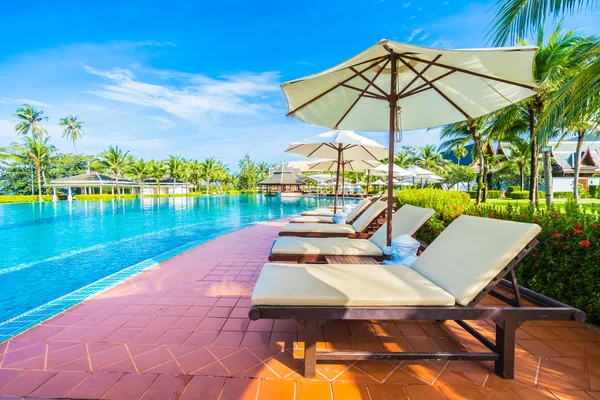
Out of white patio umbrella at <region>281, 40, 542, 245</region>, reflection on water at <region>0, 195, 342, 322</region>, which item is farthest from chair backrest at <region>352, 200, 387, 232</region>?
reflection on water at <region>0, 195, 342, 322</region>

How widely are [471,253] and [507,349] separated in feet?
2.14

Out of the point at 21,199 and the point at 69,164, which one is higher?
the point at 69,164

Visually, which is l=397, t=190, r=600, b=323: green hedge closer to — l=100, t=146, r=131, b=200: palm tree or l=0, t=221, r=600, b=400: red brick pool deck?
l=0, t=221, r=600, b=400: red brick pool deck

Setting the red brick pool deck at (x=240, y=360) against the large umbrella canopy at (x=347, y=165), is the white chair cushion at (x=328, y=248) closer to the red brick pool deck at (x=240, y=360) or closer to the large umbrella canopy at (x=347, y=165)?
the red brick pool deck at (x=240, y=360)

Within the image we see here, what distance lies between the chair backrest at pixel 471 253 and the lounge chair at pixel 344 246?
72cm

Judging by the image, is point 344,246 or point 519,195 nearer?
point 344,246

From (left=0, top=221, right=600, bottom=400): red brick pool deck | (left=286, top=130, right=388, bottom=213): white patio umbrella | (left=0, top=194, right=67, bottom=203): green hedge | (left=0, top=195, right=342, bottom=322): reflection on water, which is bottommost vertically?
(left=0, top=195, right=342, bottom=322): reflection on water

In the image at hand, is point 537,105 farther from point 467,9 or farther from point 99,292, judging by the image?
point 99,292

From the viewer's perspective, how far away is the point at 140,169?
42844 millimetres

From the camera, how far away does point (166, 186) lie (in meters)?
50.2

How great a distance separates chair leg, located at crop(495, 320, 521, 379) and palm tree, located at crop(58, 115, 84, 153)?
6665 cm

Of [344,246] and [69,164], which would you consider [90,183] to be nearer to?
[69,164]

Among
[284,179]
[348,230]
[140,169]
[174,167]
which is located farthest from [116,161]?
[348,230]

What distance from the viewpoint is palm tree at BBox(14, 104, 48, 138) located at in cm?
3903
